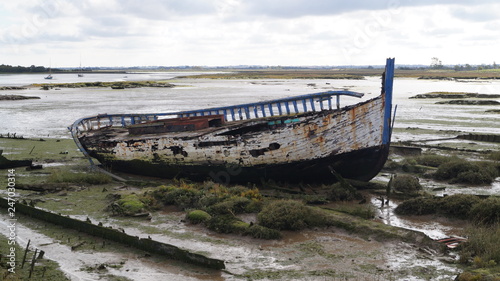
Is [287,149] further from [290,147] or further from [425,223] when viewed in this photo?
[425,223]

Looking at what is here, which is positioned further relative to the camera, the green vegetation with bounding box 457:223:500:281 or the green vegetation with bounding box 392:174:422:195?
the green vegetation with bounding box 392:174:422:195

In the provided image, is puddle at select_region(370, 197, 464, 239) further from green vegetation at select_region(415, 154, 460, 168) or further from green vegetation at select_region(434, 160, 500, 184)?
green vegetation at select_region(415, 154, 460, 168)

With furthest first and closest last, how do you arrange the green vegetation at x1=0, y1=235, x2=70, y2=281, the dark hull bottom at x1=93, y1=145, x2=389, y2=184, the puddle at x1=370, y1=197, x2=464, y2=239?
the dark hull bottom at x1=93, y1=145, x2=389, y2=184
the puddle at x1=370, y1=197, x2=464, y2=239
the green vegetation at x1=0, y1=235, x2=70, y2=281

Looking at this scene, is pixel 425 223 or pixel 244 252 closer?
pixel 244 252

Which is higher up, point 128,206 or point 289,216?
point 289,216

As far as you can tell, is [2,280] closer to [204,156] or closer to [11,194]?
[11,194]

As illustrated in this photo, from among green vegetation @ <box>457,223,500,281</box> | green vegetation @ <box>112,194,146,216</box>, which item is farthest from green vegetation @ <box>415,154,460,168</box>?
green vegetation @ <box>112,194,146,216</box>

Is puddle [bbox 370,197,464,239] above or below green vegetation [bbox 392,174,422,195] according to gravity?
below

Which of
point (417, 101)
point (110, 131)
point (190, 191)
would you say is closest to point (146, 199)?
point (190, 191)

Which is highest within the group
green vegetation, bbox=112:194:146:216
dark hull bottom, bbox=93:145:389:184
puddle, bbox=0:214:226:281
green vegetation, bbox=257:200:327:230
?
dark hull bottom, bbox=93:145:389:184

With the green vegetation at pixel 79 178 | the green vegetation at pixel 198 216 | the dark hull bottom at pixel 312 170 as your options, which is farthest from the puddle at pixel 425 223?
the green vegetation at pixel 79 178

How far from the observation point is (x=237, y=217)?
11758mm

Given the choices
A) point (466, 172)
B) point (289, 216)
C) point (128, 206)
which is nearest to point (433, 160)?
point (466, 172)

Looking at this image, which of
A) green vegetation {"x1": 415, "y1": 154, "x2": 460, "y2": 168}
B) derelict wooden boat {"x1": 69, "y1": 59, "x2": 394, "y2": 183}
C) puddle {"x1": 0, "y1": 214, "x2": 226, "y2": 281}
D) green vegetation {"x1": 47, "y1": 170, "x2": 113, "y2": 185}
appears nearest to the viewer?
puddle {"x1": 0, "y1": 214, "x2": 226, "y2": 281}
